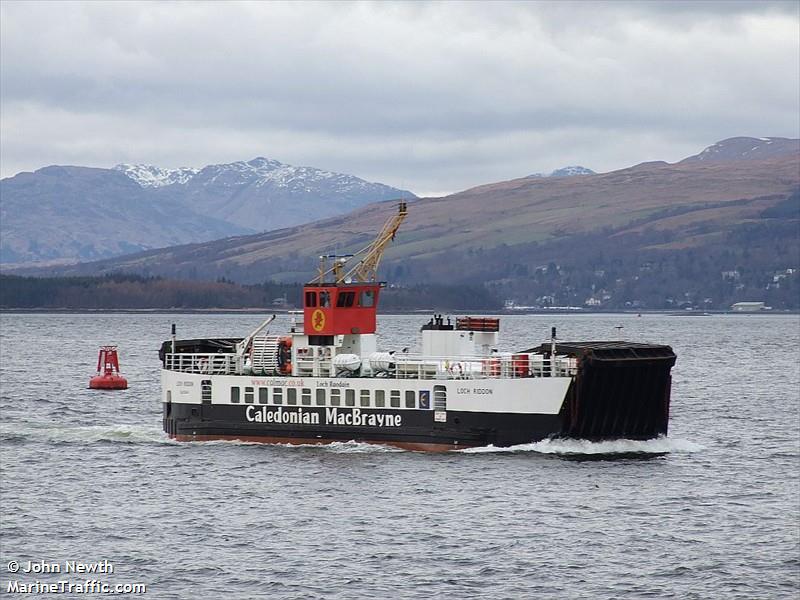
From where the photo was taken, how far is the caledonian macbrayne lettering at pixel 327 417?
61.5 m

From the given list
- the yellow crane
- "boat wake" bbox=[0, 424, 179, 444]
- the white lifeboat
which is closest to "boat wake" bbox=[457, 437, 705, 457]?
the white lifeboat

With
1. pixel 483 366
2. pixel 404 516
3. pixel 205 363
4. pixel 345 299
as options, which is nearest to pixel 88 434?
pixel 205 363

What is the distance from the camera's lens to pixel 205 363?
222ft

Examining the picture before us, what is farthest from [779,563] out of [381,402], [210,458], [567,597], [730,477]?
[210,458]

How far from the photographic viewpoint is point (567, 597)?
38875mm

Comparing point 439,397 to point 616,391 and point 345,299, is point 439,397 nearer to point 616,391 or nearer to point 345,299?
point 616,391

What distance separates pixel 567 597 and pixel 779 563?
25.1 feet

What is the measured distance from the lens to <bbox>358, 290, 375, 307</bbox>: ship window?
65812 mm

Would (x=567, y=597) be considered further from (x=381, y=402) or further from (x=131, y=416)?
(x=131, y=416)

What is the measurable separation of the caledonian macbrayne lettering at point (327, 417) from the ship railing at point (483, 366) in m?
1.96

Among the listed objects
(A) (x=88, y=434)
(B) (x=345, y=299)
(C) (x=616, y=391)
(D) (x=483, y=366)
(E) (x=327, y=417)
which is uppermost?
(B) (x=345, y=299)

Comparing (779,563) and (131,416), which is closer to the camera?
(779,563)

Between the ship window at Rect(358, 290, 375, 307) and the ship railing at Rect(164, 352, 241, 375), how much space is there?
20.6 ft

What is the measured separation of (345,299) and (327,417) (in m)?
5.69
